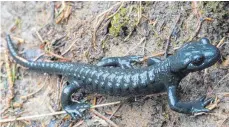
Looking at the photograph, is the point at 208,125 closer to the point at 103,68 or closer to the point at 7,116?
the point at 103,68

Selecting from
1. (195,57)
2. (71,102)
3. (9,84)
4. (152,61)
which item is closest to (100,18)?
(152,61)

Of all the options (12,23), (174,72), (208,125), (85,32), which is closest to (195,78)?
(174,72)

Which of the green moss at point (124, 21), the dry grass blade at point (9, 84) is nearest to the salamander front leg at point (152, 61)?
the green moss at point (124, 21)

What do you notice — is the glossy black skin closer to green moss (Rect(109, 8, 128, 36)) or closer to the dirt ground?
the dirt ground

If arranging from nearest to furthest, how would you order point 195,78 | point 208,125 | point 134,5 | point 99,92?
point 208,125 < point 195,78 < point 99,92 < point 134,5

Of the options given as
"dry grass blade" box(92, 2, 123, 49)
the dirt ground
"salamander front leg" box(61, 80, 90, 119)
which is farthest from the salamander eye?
"dry grass blade" box(92, 2, 123, 49)

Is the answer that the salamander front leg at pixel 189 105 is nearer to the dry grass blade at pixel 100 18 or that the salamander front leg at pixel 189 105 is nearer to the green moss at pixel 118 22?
the green moss at pixel 118 22
